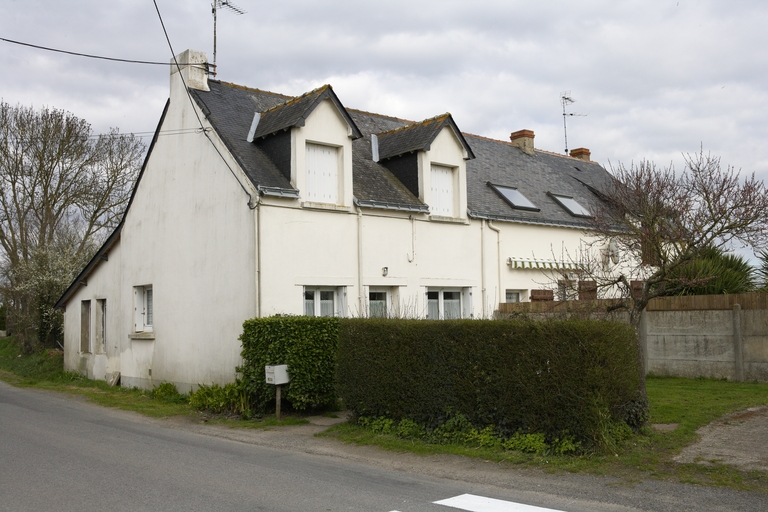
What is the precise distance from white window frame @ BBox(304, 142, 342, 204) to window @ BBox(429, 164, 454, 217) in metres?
2.88

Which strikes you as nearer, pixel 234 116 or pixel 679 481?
pixel 679 481

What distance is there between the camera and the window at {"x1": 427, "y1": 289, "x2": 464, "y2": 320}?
666 inches

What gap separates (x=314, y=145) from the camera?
1522 cm

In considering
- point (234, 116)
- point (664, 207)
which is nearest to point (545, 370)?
point (664, 207)

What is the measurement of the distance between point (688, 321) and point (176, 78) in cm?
1344

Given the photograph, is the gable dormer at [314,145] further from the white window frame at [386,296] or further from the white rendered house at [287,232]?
the white window frame at [386,296]

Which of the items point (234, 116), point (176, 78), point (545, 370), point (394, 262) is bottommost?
point (545, 370)

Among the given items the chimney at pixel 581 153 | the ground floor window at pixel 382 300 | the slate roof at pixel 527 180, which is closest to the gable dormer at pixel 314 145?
the ground floor window at pixel 382 300

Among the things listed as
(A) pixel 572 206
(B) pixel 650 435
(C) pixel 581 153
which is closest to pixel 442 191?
(A) pixel 572 206

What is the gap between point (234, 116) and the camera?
16453mm

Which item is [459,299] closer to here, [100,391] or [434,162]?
[434,162]

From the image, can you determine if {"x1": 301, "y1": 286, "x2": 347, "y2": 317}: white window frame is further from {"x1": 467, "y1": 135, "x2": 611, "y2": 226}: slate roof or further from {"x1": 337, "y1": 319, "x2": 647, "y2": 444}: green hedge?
{"x1": 467, "y1": 135, "x2": 611, "y2": 226}: slate roof

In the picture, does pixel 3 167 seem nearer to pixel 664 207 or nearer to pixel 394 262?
pixel 394 262

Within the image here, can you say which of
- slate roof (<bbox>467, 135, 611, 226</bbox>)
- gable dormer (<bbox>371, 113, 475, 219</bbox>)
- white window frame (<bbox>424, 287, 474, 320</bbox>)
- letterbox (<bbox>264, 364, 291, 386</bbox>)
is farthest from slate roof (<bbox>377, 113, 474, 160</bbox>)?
letterbox (<bbox>264, 364, 291, 386</bbox>)
